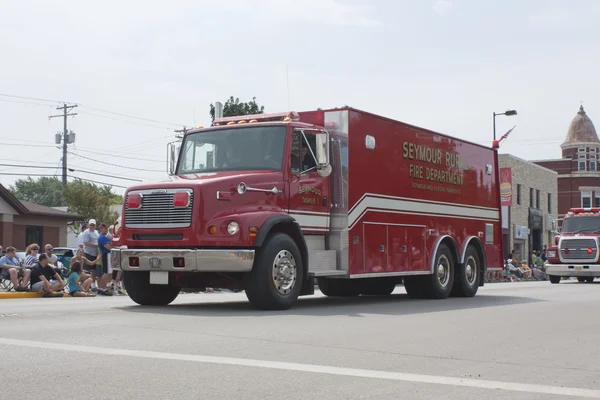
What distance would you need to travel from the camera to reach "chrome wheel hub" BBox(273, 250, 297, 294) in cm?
1267

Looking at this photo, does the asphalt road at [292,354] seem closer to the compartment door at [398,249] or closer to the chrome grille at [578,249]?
the compartment door at [398,249]

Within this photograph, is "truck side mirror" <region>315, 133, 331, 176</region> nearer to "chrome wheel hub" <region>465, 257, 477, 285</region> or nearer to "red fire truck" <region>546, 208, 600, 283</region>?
"chrome wheel hub" <region>465, 257, 477, 285</region>

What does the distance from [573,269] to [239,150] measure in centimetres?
2213

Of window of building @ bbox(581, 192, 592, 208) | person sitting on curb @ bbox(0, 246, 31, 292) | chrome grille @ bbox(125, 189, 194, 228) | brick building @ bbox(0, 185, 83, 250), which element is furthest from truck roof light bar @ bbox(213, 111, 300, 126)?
window of building @ bbox(581, 192, 592, 208)

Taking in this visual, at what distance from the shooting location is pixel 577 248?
3244cm

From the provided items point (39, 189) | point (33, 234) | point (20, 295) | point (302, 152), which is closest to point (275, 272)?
point (302, 152)

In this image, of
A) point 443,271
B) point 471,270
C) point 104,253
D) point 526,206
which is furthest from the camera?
point 526,206

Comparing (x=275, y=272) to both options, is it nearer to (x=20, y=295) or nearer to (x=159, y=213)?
(x=159, y=213)

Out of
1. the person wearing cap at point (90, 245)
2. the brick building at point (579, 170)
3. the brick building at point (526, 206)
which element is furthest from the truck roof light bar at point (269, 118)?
the brick building at point (579, 170)

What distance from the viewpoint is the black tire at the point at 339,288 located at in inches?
691

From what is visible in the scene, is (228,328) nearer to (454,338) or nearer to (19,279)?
(454,338)

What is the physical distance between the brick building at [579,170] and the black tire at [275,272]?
233ft

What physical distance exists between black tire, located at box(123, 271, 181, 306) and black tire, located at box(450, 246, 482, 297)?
657 cm

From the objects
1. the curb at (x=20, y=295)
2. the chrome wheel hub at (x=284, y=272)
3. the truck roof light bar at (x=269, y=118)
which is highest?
the truck roof light bar at (x=269, y=118)
